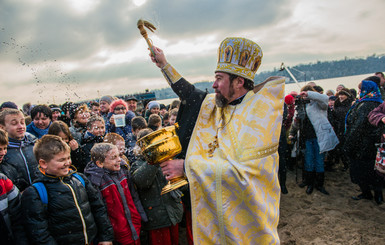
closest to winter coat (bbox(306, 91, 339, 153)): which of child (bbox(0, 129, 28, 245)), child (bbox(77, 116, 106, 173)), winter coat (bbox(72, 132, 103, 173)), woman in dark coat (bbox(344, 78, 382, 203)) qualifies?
woman in dark coat (bbox(344, 78, 382, 203))

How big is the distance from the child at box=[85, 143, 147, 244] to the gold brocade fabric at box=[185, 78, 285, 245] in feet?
4.49

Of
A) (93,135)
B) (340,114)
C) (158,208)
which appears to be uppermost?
(93,135)

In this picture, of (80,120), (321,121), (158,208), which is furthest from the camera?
(321,121)

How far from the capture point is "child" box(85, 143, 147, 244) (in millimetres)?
2801

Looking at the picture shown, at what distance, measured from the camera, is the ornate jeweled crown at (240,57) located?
1949mm

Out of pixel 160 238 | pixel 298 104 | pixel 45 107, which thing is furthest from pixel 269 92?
pixel 298 104

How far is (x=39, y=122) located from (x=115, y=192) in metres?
2.11

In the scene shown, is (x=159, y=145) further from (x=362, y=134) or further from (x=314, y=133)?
(x=314, y=133)

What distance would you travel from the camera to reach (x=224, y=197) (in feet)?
5.50

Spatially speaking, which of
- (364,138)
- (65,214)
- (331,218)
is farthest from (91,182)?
(364,138)

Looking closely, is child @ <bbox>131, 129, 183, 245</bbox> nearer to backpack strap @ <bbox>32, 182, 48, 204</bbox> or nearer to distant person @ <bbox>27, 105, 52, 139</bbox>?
backpack strap @ <bbox>32, 182, 48, 204</bbox>

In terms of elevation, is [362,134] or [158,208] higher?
[362,134]

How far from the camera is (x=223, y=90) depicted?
76.7 inches

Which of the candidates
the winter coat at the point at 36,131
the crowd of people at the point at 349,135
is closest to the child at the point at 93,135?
the winter coat at the point at 36,131
